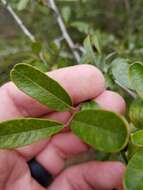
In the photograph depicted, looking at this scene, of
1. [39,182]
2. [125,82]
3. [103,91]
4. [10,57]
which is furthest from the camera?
[10,57]

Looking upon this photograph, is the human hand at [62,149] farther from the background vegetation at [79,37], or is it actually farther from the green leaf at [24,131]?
the green leaf at [24,131]

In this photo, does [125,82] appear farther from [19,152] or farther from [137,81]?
[19,152]

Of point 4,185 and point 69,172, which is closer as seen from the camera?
point 4,185

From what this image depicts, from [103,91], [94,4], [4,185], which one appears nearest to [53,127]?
[103,91]

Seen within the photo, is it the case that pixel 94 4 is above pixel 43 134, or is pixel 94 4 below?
below

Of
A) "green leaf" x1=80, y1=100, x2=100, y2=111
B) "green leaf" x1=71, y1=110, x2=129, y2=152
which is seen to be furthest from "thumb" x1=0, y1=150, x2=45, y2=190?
"green leaf" x1=71, y1=110, x2=129, y2=152

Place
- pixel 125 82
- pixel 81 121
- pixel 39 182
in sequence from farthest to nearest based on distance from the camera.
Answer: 1. pixel 39 182
2. pixel 125 82
3. pixel 81 121
